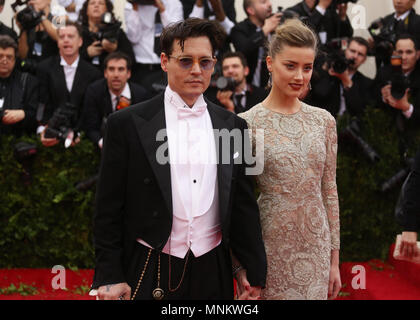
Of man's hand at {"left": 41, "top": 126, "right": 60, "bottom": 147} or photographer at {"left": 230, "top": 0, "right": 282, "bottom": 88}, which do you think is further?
photographer at {"left": 230, "top": 0, "right": 282, "bottom": 88}

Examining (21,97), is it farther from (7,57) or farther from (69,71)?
(69,71)

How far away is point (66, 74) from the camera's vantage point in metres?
5.79

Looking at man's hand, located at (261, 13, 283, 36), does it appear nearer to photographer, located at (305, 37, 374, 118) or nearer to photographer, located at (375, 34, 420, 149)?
photographer, located at (305, 37, 374, 118)

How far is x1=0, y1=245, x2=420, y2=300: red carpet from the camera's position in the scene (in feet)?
15.5

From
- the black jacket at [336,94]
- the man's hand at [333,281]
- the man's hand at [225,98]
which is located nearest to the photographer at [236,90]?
the man's hand at [225,98]

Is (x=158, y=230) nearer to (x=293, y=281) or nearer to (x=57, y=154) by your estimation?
(x=293, y=281)

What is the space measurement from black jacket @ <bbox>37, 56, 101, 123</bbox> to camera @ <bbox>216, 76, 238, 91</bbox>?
1.29m

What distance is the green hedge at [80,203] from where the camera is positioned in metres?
5.20

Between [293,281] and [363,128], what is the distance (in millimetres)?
2914

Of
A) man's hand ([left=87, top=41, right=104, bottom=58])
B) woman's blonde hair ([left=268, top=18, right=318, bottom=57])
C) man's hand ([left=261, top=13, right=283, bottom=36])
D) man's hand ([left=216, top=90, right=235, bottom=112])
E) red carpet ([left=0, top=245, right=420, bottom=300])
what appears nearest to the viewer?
woman's blonde hair ([left=268, top=18, right=318, bottom=57])

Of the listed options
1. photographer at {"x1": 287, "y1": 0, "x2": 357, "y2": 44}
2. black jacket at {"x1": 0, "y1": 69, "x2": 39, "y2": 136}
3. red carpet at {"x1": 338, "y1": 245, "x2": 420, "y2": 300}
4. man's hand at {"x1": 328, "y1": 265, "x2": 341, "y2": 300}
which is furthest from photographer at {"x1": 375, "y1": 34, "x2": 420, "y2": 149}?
black jacket at {"x1": 0, "y1": 69, "x2": 39, "y2": 136}

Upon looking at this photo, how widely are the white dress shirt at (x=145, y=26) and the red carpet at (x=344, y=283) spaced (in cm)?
214

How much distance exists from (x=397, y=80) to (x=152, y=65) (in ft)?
7.56

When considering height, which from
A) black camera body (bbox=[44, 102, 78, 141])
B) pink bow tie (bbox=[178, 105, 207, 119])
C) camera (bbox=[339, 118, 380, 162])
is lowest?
camera (bbox=[339, 118, 380, 162])
